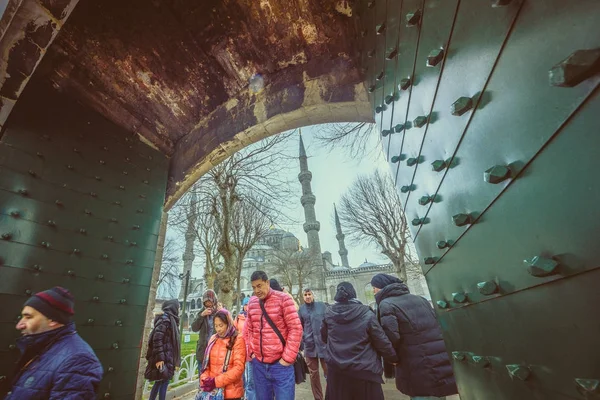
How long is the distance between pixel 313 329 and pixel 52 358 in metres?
3.68

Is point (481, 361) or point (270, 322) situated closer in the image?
point (481, 361)

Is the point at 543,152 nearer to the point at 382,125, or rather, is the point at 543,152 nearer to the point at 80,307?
the point at 382,125

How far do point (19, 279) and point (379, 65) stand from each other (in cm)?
340

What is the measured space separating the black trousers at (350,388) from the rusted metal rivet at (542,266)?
2.50 meters

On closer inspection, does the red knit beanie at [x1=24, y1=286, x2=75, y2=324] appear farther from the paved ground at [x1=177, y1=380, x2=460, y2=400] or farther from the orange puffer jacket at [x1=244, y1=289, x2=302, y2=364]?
the paved ground at [x1=177, y1=380, x2=460, y2=400]

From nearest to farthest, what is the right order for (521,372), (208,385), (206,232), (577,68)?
1. (577,68)
2. (521,372)
3. (208,385)
4. (206,232)

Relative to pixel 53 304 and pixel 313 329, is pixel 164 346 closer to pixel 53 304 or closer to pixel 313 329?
pixel 313 329

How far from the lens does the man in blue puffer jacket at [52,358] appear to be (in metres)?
1.59

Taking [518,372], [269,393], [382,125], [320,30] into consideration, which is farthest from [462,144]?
[269,393]

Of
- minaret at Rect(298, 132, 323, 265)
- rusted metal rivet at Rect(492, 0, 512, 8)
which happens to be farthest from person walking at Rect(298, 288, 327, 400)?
minaret at Rect(298, 132, 323, 265)

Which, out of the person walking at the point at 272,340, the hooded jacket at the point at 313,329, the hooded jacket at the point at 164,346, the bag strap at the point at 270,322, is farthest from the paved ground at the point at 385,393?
the bag strap at the point at 270,322

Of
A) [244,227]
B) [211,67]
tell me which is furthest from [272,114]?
[244,227]

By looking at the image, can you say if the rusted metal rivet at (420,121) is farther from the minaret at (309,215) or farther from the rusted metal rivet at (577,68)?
the minaret at (309,215)

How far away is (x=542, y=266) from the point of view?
1.68 feet
